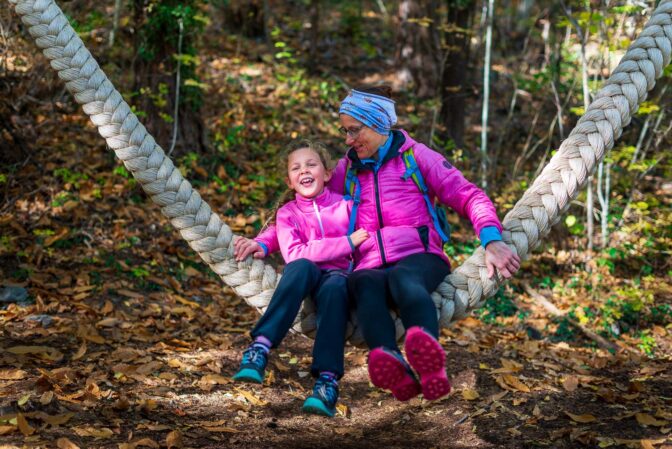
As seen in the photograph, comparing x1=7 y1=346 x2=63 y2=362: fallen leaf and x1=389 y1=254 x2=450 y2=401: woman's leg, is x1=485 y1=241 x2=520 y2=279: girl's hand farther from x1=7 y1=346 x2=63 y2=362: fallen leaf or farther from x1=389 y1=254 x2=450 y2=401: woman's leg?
x1=7 y1=346 x2=63 y2=362: fallen leaf

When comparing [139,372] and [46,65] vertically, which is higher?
[46,65]

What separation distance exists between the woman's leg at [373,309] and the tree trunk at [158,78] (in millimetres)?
3610

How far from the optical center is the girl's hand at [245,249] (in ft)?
8.91

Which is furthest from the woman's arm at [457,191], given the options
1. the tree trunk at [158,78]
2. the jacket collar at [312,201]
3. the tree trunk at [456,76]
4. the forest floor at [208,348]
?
the tree trunk at [456,76]

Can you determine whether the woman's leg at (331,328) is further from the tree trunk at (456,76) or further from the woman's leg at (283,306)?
the tree trunk at (456,76)

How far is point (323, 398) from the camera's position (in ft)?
7.78

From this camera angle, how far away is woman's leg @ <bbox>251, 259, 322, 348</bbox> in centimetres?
245

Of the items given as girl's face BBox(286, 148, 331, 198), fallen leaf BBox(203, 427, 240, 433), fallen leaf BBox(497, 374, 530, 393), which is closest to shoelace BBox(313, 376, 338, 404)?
girl's face BBox(286, 148, 331, 198)

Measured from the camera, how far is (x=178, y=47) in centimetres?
584

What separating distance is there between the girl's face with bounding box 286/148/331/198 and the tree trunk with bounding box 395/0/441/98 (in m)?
5.70

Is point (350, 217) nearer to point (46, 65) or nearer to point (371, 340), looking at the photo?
point (371, 340)

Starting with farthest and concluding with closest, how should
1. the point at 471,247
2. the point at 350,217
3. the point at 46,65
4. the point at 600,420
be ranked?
the point at 471,247 → the point at 46,65 → the point at 600,420 → the point at 350,217

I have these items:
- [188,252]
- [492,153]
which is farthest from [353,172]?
[492,153]

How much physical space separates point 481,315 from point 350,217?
3020mm
